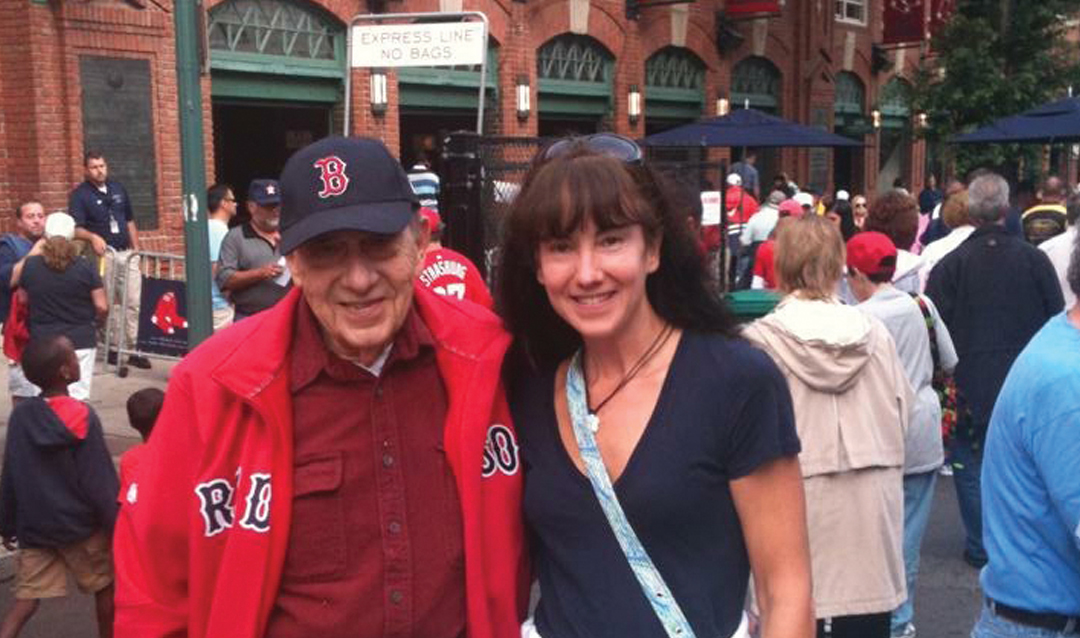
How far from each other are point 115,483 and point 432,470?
336cm

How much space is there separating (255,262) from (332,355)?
595 centimetres

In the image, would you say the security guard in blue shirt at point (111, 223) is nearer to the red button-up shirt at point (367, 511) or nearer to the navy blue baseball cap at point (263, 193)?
the navy blue baseball cap at point (263, 193)

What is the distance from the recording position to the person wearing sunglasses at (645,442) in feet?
7.68

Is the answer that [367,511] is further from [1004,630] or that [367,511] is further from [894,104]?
[894,104]

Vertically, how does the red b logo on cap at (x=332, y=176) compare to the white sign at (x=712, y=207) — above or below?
above

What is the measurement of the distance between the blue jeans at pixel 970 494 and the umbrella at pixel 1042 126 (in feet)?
27.4

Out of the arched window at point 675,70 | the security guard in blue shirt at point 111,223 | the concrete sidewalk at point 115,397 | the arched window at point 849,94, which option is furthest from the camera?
the arched window at point 849,94

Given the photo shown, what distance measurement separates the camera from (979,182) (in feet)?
24.7

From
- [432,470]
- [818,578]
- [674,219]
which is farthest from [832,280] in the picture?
[432,470]

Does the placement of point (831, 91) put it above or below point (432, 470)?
above

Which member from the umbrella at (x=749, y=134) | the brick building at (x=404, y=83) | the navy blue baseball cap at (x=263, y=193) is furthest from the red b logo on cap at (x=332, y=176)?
the umbrella at (x=749, y=134)

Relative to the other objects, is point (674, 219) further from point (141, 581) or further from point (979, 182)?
point (979, 182)

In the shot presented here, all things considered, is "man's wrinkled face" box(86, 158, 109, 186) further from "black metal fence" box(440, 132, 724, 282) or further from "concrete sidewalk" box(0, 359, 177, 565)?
"black metal fence" box(440, 132, 724, 282)

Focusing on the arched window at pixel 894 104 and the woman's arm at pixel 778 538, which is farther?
the arched window at pixel 894 104
